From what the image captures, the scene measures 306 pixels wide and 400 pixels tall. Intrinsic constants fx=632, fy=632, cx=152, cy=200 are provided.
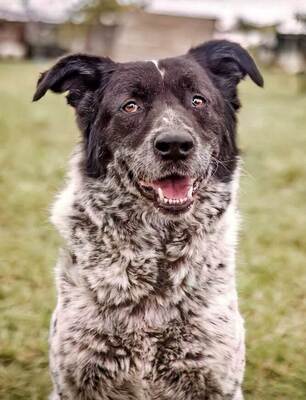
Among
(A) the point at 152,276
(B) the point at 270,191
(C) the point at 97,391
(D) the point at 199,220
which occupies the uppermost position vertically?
(D) the point at 199,220

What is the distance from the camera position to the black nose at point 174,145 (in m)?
2.71

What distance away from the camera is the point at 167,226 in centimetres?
303

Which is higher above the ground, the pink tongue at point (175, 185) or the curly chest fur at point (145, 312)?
the pink tongue at point (175, 185)

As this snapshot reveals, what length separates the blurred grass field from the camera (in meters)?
3.72

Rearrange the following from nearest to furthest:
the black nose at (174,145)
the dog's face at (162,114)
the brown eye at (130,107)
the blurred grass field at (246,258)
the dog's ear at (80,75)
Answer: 1. the black nose at (174,145)
2. the dog's face at (162,114)
3. the brown eye at (130,107)
4. the dog's ear at (80,75)
5. the blurred grass field at (246,258)

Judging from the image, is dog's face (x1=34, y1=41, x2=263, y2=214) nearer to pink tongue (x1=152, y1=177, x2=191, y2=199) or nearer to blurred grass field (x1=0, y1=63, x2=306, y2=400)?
pink tongue (x1=152, y1=177, x2=191, y2=199)

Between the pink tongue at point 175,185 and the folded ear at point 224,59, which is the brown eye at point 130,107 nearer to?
the pink tongue at point 175,185

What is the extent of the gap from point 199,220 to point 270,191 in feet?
14.4

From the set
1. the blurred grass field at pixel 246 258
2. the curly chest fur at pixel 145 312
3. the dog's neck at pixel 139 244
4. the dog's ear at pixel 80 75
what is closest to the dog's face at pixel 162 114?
the dog's ear at pixel 80 75

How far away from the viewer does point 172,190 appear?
114 inches

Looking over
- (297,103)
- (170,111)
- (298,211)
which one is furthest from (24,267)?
(297,103)

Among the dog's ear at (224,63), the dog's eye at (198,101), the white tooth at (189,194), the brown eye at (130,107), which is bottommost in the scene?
the white tooth at (189,194)

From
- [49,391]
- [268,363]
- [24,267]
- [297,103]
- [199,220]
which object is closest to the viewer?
[199,220]

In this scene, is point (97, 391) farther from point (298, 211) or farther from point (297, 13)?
point (297, 13)
